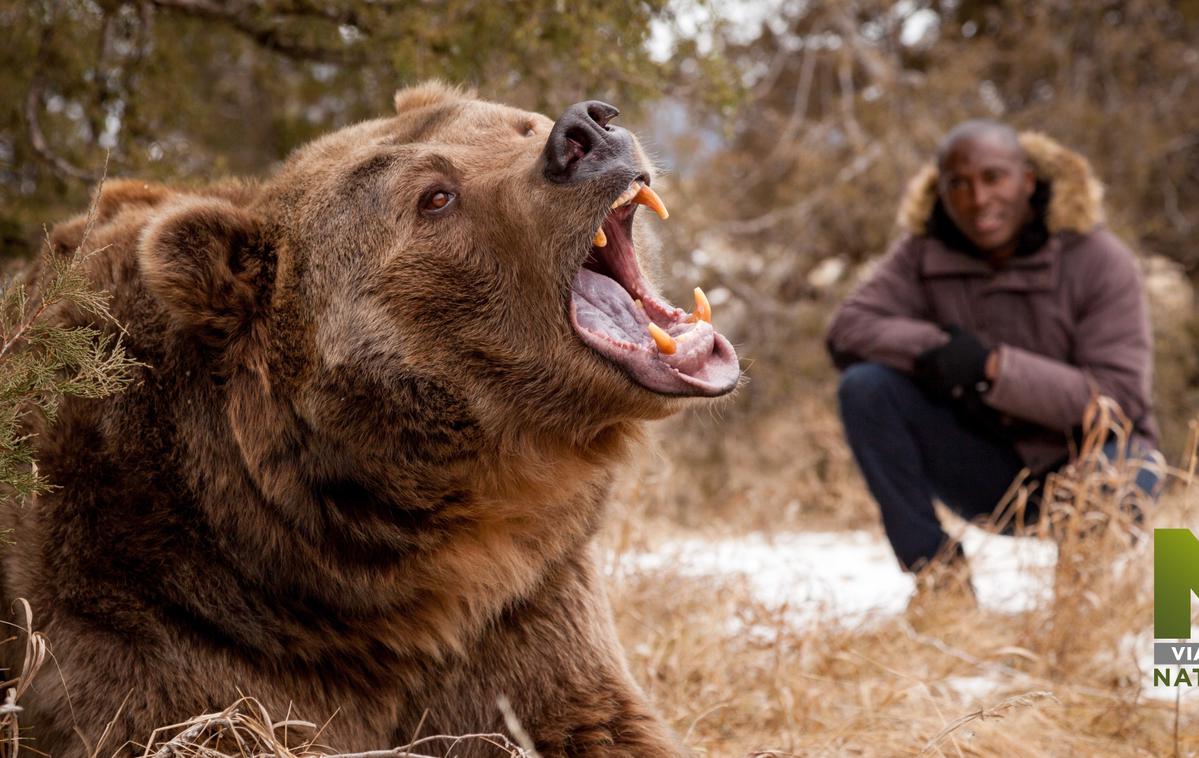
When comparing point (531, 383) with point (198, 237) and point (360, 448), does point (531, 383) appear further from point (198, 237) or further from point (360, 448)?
point (198, 237)

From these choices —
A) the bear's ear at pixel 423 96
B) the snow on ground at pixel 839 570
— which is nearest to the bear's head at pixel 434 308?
the bear's ear at pixel 423 96

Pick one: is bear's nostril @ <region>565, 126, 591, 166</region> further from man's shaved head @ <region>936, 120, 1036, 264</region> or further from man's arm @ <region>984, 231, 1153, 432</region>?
man's shaved head @ <region>936, 120, 1036, 264</region>

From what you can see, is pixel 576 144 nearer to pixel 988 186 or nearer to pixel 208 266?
pixel 208 266

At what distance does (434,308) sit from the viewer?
2557 millimetres

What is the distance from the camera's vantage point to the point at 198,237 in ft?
8.24

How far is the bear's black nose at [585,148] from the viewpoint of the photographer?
2.45 meters

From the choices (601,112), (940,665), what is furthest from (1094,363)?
(601,112)

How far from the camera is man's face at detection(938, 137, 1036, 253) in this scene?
488 cm

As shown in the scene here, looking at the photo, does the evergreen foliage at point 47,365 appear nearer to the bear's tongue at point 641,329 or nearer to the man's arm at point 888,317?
the bear's tongue at point 641,329

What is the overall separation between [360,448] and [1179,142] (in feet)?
33.6

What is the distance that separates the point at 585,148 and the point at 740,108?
24.0ft

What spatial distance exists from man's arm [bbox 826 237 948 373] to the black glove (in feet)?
0.37

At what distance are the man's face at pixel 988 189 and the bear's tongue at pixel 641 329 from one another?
2.65 m

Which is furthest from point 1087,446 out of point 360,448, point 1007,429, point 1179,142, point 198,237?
point 1179,142
